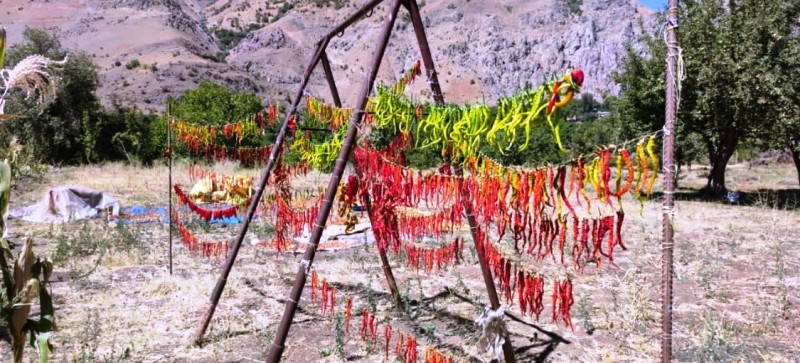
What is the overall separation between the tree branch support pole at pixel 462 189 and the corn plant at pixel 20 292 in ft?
8.93

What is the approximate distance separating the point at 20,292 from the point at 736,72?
55.8 ft

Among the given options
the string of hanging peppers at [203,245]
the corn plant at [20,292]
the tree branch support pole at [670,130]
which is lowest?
the string of hanging peppers at [203,245]

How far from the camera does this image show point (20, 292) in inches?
73.5

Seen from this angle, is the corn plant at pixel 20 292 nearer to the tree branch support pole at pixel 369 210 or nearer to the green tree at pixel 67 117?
the tree branch support pole at pixel 369 210

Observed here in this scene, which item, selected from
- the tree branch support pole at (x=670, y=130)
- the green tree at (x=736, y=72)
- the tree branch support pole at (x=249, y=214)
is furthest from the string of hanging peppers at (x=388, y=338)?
the green tree at (x=736, y=72)

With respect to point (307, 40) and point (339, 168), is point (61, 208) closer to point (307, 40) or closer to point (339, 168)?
point (339, 168)

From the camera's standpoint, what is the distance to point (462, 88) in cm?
10638

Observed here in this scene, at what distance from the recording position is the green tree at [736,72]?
46.8 ft

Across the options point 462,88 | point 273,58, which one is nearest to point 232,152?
point 462,88

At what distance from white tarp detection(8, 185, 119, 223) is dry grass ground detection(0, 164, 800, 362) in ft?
3.75

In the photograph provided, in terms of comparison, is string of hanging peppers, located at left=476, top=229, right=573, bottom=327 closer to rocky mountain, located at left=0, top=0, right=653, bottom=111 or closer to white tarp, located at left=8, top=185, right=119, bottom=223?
white tarp, located at left=8, top=185, right=119, bottom=223

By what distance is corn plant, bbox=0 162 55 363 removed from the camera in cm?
186

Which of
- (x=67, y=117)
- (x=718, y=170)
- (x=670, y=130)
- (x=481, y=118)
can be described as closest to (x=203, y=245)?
(x=481, y=118)

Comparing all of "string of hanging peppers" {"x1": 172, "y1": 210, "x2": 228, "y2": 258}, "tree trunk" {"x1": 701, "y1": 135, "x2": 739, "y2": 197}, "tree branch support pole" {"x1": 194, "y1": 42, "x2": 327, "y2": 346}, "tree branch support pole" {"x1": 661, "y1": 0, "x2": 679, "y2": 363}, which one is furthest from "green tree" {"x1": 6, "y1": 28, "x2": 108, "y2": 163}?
"tree branch support pole" {"x1": 661, "y1": 0, "x2": 679, "y2": 363}
